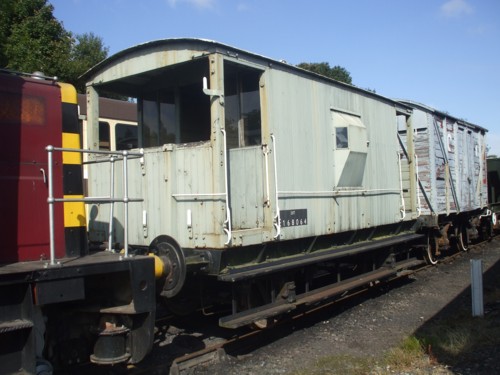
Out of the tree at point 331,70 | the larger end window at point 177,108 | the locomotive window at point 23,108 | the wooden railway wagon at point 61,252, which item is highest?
the tree at point 331,70

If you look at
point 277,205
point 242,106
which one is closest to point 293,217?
point 277,205

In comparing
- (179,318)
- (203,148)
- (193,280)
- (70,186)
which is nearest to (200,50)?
(203,148)

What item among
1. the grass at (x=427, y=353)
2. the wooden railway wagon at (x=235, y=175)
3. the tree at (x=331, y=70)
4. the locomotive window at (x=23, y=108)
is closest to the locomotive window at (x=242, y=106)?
the wooden railway wagon at (x=235, y=175)

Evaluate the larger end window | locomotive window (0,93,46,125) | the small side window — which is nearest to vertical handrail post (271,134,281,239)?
the larger end window

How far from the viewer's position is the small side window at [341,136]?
274 inches

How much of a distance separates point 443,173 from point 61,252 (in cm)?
981

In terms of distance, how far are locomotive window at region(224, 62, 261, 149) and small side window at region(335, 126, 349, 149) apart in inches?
65.9

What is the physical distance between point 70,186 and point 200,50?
2.04 m

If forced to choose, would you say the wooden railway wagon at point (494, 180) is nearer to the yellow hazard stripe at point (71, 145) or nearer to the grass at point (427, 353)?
the grass at point (427, 353)

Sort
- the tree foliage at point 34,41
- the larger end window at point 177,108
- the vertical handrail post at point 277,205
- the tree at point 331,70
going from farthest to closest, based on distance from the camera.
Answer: the tree at point 331,70 → the tree foliage at point 34,41 → the larger end window at point 177,108 → the vertical handrail post at point 277,205

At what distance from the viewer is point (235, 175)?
5664 mm

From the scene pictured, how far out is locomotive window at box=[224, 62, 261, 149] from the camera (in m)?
5.79

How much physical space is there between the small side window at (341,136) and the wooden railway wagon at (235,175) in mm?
15

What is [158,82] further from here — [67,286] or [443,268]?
[443,268]
